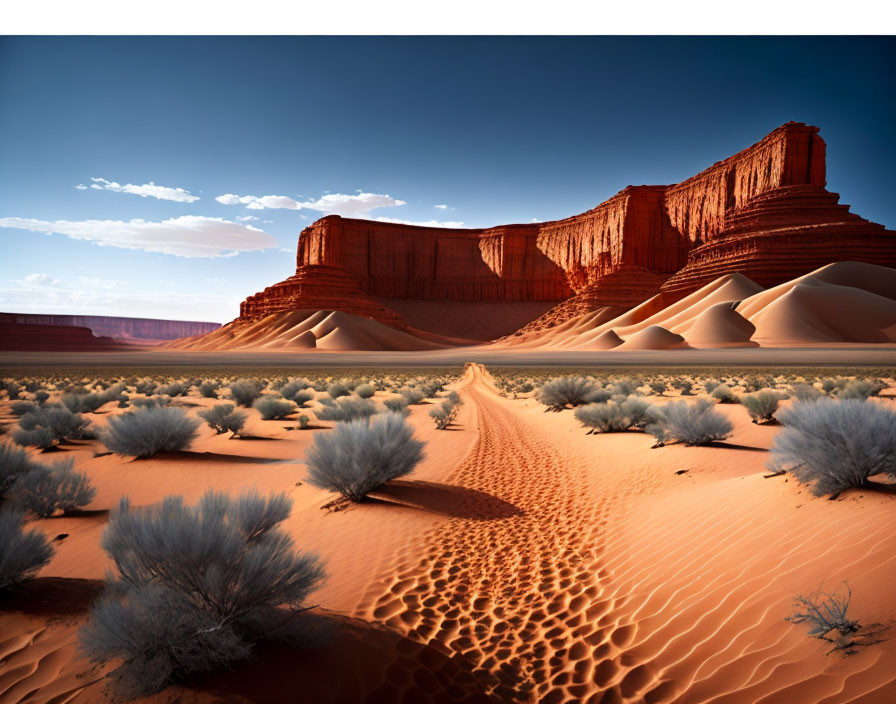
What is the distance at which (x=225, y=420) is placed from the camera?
11781 millimetres

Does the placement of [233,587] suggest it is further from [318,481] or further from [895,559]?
[895,559]

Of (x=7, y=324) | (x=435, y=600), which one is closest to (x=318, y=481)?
(x=435, y=600)

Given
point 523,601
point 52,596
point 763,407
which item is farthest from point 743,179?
point 52,596

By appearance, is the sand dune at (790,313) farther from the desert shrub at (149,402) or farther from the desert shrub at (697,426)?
the desert shrub at (149,402)

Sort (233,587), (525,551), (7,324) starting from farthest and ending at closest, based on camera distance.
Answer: (7,324)
(525,551)
(233,587)

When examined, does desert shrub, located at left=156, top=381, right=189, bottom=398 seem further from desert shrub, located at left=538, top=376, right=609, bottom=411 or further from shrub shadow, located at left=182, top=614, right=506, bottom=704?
shrub shadow, located at left=182, top=614, right=506, bottom=704

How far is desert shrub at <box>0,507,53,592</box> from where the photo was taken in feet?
11.4

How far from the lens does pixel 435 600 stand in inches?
166

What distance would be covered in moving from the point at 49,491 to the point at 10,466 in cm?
73

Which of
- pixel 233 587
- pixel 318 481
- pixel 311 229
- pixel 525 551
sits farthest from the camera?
pixel 311 229

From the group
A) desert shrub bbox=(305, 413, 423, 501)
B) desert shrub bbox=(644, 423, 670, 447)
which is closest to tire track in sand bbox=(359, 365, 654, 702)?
desert shrub bbox=(305, 413, 423, 501)

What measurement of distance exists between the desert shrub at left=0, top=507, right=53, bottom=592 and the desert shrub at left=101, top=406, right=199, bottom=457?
577 cm

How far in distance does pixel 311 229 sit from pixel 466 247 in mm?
43482

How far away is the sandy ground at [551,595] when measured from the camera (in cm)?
287
